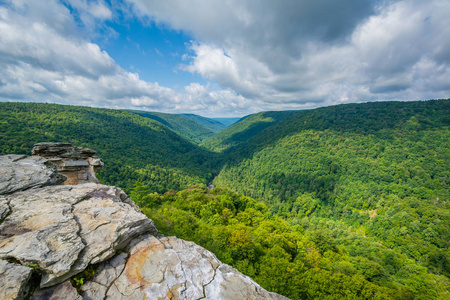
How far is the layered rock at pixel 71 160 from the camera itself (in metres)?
16.7

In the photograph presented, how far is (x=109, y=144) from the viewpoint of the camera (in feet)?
449

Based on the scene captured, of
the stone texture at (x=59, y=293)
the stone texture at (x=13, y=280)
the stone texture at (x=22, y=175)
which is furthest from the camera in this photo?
the stone texture at (x=22, y=175)

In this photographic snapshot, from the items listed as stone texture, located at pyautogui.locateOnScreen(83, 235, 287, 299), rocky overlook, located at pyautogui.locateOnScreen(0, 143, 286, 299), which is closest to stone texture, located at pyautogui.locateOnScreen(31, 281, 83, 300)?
rocky overlook, located at pyautogui.locateOnScreen(0, 143, 286, 299)

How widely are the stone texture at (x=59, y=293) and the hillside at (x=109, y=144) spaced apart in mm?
96027

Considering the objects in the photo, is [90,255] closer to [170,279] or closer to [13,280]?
[13,280]

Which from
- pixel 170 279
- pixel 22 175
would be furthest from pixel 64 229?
pixel 22 175

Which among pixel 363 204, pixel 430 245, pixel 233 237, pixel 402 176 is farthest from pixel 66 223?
pixel 402 176

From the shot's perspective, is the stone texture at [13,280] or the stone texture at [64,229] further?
the stone texture at [64,229]

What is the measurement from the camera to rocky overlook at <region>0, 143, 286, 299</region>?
649 centimetres

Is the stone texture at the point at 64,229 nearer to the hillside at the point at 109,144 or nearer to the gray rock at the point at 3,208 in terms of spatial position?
the gray rock at the point at 3,208

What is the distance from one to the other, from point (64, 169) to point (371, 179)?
158457 mm

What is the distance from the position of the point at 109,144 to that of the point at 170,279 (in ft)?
528

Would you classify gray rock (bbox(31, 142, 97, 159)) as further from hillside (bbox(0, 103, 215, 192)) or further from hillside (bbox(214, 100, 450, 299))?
hillside (bbox(0, 103, 215, 192))

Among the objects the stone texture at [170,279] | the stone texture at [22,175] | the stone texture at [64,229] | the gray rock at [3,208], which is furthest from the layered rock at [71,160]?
the stone texture at [170,279]
